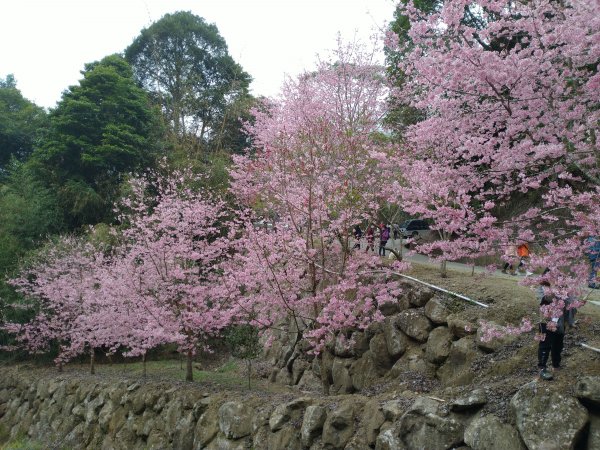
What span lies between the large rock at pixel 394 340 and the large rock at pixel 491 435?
3.01 metres

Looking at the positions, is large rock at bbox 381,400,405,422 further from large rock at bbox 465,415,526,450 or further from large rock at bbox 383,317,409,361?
large rock at bbox 383,317,409,361

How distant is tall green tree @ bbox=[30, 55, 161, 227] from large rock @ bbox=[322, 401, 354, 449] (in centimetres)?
1560

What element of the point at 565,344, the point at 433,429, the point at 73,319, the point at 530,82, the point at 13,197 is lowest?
the point at 73,319

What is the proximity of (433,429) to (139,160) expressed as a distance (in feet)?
58.8

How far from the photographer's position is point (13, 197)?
18422mm

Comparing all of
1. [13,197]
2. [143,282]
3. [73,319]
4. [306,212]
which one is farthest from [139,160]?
[306,212]

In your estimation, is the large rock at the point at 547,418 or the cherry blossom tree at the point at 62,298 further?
the cherry blossom tree at the point at 62,298

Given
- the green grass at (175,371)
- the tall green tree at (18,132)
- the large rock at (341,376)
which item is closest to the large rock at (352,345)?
the large rock at (341,376)

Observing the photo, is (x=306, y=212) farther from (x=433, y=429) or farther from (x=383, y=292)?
(x=433, y=429)

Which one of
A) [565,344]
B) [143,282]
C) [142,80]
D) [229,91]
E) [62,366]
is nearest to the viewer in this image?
[565,344]

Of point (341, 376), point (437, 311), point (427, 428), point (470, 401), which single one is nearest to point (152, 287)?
point (341, 376)

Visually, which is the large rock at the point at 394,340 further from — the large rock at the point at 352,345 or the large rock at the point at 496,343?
the large rock at the point at 496,343

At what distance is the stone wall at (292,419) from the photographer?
13.3ft

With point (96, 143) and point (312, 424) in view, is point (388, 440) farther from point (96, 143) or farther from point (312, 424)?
point (96, 143)
